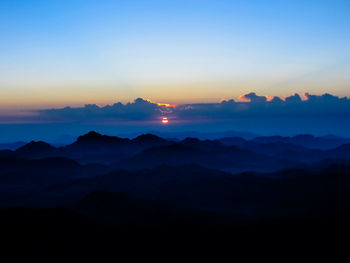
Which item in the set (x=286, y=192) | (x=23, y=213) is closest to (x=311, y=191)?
(x=286, y=192)

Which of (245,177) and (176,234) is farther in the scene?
(245,177)

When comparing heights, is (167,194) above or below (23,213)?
below

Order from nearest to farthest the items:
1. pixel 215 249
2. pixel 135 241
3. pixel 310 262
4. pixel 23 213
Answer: pixel 310 262, pixel 215 249, pixel 135 241, pixel 23 213

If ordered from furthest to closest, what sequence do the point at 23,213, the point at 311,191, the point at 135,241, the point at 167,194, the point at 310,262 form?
the point at 167,194, the point at 311,191, the point at 23,213, the point at 135,241, the point at 310,262

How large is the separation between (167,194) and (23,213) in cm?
7455

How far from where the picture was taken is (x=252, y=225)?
74.6 metres

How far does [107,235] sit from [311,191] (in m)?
93.3

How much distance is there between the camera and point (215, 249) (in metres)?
61.8

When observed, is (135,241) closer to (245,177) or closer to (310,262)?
(310,262)

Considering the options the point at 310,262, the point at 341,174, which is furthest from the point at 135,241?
the point at 341,174

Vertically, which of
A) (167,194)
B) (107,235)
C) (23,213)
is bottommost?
(167,194)

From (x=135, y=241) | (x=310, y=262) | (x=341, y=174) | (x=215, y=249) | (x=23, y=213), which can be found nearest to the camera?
(x=310, y=262)

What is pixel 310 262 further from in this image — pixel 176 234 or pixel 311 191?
pixel 311 191

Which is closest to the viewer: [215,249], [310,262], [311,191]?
[310,262]
